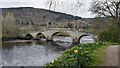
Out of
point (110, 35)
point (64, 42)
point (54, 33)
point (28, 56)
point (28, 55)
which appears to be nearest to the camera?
point (110, 35)

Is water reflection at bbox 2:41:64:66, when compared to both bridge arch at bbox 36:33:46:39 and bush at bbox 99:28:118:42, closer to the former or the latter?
bush at bbox 99:28:118:42

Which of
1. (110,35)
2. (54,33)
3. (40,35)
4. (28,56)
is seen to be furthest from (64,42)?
(110,35)

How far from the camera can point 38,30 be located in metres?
65.6

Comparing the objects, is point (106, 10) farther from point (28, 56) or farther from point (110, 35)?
point (28, 56)

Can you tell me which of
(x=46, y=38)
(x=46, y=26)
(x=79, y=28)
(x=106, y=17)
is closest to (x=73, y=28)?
(x=79, y=28)

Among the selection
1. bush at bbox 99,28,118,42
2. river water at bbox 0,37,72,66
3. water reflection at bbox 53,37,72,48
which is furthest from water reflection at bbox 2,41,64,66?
water reflection at bbox 53,37,72,48

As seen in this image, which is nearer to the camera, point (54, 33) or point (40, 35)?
point (54, 33)

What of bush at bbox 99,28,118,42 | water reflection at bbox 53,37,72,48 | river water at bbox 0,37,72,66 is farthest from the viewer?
water reflection at bbox 53,37,72,48

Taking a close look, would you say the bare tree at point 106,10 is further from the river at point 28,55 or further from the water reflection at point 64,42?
the water reflection at point 64,42

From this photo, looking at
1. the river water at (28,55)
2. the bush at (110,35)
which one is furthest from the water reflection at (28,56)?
the bush at (110,35)

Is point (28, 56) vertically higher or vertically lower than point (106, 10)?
lower

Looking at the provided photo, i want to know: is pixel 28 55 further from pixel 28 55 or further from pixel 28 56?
pixel 28 56

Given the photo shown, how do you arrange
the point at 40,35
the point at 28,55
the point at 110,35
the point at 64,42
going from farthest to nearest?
the point at 40,35, the point at 64,42, the point at 28,55, the point at 110,35

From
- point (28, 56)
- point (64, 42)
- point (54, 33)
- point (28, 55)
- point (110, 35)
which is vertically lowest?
point (64, 42)
